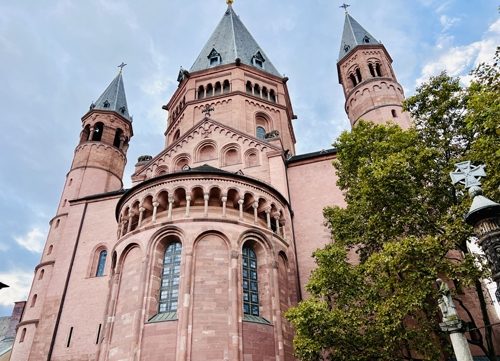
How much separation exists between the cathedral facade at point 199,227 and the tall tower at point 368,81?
12 centimetres

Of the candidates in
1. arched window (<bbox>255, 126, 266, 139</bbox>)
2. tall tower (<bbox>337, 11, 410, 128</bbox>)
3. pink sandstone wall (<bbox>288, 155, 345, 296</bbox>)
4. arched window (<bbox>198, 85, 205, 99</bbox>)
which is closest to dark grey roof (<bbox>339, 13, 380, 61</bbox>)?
tall tower (<bbox>337, 11, 410, 128</bbox>)

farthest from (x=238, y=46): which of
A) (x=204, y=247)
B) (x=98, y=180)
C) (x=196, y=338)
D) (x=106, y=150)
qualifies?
(x=196, y=338)

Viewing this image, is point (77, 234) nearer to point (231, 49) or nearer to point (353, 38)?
point (231, 49)

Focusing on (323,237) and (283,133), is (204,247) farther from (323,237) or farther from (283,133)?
(283,133)

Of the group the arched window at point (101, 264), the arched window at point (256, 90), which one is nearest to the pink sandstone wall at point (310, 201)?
the arched window at point (256, 90)

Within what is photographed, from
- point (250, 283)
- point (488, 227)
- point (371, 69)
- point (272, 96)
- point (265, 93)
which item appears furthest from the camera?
point (272, 96)

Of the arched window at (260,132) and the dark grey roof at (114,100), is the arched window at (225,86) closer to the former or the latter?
the arched window at (260,132)

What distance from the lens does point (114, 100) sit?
3838 cm

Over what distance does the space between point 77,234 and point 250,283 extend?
15354 millimetres

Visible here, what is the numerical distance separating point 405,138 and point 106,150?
26.9 metres

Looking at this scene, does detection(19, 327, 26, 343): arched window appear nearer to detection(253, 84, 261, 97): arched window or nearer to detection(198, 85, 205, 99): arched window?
detection(198, 85, 205, 99): arched window

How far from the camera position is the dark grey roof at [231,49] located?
3731cm

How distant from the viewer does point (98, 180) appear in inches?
1231

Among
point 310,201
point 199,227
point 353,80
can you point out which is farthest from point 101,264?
point 353,80
